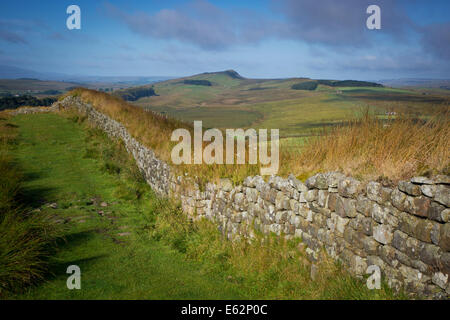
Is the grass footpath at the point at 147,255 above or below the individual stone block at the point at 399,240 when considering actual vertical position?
below

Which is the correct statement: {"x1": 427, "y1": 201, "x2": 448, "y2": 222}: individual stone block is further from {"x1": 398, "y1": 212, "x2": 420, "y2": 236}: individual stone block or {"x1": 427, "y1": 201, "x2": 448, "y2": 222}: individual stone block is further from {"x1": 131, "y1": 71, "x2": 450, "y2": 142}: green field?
{"x1": 131, "y1": 71, "x2": 450, "y2": 142}: green field

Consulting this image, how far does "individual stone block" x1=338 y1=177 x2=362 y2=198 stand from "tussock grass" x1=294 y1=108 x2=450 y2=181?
0.73 ft

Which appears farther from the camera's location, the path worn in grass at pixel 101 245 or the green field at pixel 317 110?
the green field at pixel 317 110

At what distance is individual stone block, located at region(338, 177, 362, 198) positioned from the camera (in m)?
4.31

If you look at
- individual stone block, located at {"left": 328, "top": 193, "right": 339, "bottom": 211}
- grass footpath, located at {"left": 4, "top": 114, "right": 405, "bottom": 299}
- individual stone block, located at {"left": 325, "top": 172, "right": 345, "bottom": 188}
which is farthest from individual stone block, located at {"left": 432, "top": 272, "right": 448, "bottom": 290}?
individual stone block, located at {"left": 325, "top": 172, "right": 345, "bottom": 188}

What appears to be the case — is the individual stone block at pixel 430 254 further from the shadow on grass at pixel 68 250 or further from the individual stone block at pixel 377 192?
the shadow on grass at pixel 68 250

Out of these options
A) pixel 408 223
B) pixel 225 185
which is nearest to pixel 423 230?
pixel 408 223

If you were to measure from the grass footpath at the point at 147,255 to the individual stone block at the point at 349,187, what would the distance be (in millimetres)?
1104

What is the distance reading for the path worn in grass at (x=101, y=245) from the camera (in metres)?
5.05

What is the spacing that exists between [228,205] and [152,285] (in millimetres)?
2594

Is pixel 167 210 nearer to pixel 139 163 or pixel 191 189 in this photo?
pixel 191 189

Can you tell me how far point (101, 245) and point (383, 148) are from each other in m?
6.10

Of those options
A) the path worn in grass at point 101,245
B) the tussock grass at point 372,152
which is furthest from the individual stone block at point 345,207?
the path worn in grass at point 101,245
